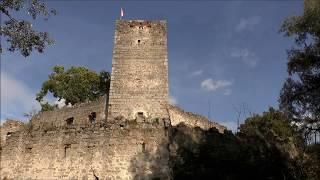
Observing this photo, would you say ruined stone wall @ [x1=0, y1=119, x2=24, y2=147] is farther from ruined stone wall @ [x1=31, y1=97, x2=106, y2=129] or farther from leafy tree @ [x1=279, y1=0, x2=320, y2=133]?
leafy tree @ [x1=279, y1=0, x2=320, y2=133]

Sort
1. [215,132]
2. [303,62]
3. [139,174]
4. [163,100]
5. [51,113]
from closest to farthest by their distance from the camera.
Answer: [303,62]
[139,174]
[215,132]
[163,100]
[51,113]

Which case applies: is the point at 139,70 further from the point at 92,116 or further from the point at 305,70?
the point at 305,70

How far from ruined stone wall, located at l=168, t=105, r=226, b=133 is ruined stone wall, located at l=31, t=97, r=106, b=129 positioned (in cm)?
373

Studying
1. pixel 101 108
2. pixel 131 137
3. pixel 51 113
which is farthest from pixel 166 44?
pixel 131 137

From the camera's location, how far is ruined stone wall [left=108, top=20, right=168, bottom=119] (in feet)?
79.9

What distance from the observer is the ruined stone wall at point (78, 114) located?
26.0 m

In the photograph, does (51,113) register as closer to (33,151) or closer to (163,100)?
(163,100)

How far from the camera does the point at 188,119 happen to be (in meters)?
26.7

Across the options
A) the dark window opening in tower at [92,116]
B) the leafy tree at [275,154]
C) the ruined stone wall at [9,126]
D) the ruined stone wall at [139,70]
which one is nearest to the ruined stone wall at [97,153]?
the leafy tree at [275,154]

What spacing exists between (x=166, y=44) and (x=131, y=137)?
1072 cm

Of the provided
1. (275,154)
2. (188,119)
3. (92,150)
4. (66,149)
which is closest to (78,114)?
(188,119)

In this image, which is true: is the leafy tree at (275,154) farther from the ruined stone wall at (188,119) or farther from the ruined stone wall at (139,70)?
the ruined stone wall at (188,119)

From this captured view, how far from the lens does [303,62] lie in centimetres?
1465

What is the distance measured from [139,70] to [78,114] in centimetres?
511
